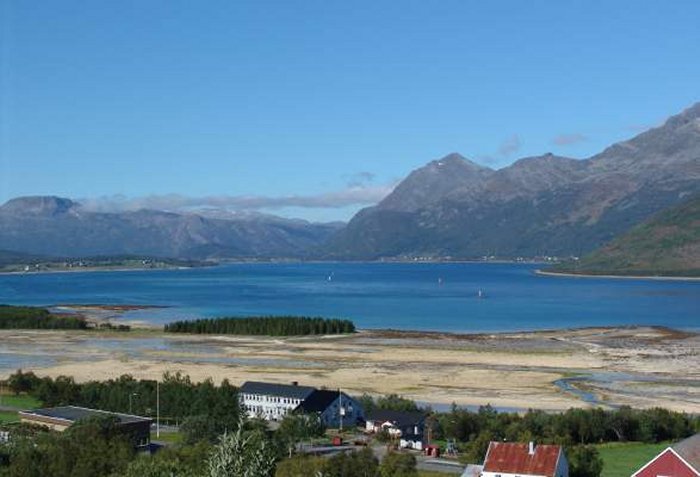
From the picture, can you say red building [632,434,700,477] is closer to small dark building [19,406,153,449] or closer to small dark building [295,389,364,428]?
small dark building [295,389,364,428]

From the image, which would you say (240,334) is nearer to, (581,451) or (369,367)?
(369,367)

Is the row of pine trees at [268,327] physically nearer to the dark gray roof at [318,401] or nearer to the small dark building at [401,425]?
the dark gray roof at [318,401]

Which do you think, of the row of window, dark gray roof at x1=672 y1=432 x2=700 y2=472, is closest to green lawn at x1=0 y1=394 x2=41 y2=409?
the row of window

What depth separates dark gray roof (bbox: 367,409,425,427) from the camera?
49894mm

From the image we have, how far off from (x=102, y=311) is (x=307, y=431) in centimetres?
10289

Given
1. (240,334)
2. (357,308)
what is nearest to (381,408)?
(240,334)

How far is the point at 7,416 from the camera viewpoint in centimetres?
5512

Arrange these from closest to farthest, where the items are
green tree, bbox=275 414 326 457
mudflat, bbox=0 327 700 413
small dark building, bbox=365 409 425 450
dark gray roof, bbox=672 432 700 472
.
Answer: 1. dark gray roof, bbox=672 432 700 472
2. green tree, bbox=275 414 326 457
3. small dark building, bbox=365 409 425 450
4. mudflat, bbox=0 327 700 413

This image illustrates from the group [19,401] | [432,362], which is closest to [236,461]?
[19,401]

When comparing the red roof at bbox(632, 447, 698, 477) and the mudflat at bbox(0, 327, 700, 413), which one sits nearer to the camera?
the red roof at bbox(632, 447, 698, 477)

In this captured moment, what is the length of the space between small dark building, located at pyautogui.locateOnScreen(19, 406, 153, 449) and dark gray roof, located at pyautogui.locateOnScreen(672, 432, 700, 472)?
23.2 m

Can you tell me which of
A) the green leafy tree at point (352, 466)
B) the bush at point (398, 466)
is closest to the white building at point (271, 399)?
the bush at point (398, 466)

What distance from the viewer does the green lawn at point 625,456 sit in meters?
41.5

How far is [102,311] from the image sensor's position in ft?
474
